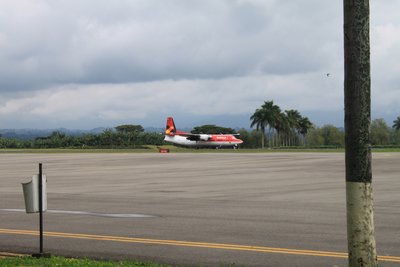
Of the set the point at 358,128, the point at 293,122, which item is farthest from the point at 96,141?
the point at 358,128

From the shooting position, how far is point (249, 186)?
926 inches

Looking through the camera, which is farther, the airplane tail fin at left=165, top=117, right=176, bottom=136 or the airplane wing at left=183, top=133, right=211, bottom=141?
the airplane tail fin at left=165, top=117, right=176, bottom=136

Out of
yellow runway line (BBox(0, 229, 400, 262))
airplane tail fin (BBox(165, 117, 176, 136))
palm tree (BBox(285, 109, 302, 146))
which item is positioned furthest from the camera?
palm tree (BBox(285, 109, 302, 146))

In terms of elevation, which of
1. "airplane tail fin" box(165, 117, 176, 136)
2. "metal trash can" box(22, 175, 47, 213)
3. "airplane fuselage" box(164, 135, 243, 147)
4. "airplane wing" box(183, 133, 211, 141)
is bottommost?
"metal trash can" box(22, 175, 47, 213)

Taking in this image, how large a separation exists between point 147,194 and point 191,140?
11152cm

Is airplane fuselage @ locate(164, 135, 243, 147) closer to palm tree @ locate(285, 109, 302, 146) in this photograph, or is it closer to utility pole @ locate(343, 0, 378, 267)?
palm tree @ locate(285, 109, 302, 146)

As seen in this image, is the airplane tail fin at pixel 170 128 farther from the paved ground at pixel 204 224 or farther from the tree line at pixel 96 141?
the paved ground at pixel 204 224

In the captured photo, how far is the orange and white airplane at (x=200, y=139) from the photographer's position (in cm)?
12606

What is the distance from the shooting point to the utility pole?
5.71 meters

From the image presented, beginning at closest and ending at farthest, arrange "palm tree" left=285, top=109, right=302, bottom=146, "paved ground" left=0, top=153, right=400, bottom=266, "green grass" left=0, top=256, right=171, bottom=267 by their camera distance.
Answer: "green grass" left=0, top=256, right=171, bottom=267
"paved ground" left=0, top=153, right=400, bottom=266
"palm tree" left=285, top=109, right=302, bottom=146

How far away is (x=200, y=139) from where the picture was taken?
13012cm

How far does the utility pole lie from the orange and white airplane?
118622 millimetres

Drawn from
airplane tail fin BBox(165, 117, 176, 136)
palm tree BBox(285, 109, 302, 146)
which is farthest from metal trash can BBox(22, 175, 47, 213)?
palm tree BBox(285, 109, 302, 146)

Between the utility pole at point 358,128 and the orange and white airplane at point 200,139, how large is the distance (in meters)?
119
